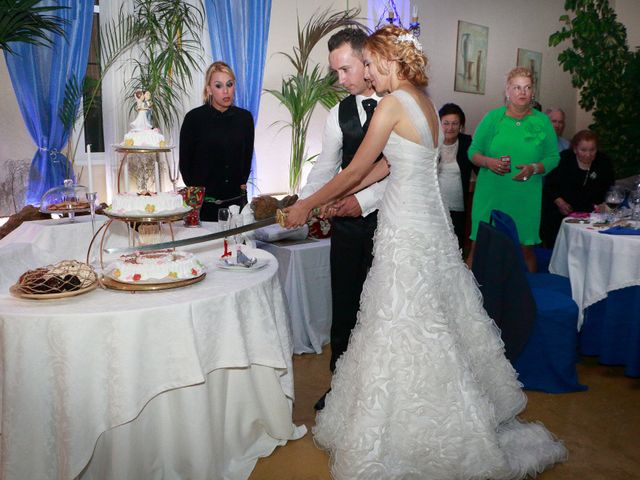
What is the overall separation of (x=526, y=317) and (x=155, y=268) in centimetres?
185

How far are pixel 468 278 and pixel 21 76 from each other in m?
3.85

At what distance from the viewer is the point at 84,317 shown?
6.85 feet

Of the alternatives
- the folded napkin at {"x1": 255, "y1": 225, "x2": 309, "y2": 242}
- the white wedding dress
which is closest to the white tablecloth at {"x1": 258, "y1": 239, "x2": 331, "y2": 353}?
the folded napkin at {"x1": 255, "y1": 225, "x2": 309, "y2": 242}

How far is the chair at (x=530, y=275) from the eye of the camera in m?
3.47

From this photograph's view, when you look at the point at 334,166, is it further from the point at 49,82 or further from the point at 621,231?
the point at 49,82

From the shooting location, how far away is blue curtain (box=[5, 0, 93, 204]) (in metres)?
4.90

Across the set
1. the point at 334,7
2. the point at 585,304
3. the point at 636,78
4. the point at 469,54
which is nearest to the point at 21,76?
the point at 334,7

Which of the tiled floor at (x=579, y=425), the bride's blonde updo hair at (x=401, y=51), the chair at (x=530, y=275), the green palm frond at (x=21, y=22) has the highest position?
the green palm frond at (x=21, y=22)

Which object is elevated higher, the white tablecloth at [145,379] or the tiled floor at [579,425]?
the white tablecloth at [145,379]

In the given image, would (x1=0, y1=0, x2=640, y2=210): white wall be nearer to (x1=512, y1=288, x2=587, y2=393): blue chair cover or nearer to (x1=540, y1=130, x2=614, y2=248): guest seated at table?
(x1=540, y1=130, x2=614, y2=248): guest seated at table

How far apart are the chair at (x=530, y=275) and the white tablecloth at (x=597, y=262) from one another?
67mm

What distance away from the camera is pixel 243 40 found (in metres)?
6.24

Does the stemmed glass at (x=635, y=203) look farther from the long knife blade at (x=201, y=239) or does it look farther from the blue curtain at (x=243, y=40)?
the blue curtain at (x=243, y=40)

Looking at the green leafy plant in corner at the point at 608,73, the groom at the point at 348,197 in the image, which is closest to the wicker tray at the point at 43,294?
the groom at the point at 348,197
